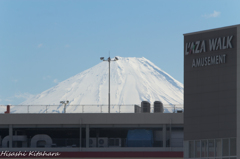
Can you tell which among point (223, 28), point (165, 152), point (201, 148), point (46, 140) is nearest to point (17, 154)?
point (46, 140)

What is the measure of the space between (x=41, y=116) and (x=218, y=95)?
1429 inches

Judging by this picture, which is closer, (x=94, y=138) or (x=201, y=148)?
(x=201, y=148)

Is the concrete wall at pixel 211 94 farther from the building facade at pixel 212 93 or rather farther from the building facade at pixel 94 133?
the building facade at pixel 94 133

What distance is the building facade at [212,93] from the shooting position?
184 feet

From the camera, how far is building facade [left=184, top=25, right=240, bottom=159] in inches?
2210

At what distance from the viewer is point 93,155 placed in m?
83.2

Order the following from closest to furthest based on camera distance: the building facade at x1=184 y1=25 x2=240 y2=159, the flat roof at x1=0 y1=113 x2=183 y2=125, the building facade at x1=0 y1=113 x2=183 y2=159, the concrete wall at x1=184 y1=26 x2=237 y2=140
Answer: the building facade at x1=184 y1=25 x2=240 y2=159, the concrete wall at x1=184 y1=26 x2=237 y2=140, the building facade at x1=0 y1=113 x2=183 y2=159, the flat roof at x1=0 y1=113 x2=183 y2=125

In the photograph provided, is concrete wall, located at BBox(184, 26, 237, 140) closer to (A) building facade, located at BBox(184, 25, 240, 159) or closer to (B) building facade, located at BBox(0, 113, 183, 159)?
(A) building facade, located at BBox(184, 25, 240, 159)

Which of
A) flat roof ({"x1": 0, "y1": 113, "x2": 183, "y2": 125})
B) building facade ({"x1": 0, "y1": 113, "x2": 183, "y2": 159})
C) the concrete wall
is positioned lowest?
building facade ({"x1": 0, "y1": 113, "x2": 183, "y2": 159})

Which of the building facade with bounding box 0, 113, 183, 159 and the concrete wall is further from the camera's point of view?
the building facade with bounding box 0, 113, 183, 159

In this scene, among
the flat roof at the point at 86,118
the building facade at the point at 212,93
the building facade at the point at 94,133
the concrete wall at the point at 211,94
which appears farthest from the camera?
the flat roof at the point at 86,118

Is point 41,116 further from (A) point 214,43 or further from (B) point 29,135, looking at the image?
(A) point 214,43

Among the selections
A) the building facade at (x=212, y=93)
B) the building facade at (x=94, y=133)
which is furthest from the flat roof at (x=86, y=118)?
the building facade at (x=212, y=93)

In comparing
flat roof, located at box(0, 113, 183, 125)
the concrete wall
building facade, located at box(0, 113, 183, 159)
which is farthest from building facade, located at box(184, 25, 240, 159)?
flat roof, located at box(0, 113, 183, 125)
